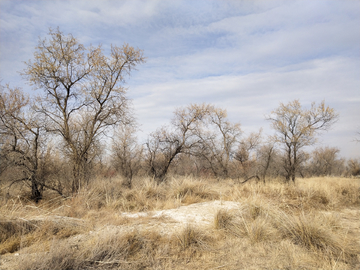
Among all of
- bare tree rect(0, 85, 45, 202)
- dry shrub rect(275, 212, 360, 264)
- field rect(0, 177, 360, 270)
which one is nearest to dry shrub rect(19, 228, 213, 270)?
field rect(0, 177, 360, 270)

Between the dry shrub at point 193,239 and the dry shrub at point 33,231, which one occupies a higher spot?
the dry shrub at point 33,231

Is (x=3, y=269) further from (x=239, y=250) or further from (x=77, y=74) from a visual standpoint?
(x=77, y=74)

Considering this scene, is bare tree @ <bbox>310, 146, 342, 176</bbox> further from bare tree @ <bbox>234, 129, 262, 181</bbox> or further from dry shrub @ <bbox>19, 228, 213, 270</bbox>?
dry shrub @ <bbox>19, 228, 213, 270</bbox>

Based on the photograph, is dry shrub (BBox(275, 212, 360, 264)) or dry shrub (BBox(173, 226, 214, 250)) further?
dry shrub (BBox(173, 226, 214, 250))

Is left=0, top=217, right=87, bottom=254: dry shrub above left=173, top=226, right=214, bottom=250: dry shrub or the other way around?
above

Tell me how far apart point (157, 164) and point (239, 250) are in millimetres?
15899

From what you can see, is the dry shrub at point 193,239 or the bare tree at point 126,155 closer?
the dry shrub at point 193,239

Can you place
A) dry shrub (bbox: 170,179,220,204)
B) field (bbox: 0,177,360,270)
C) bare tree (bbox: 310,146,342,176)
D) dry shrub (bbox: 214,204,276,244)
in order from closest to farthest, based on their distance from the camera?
field (bbox: 0,177,360,270) → dry shrub (bbox: 214,204,276,244) → dry shrub (bbox: 170,179,220,204) → bare tree (bbox: 310,146,342,176)

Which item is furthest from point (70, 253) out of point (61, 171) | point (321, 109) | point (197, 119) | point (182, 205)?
point (321, 109)

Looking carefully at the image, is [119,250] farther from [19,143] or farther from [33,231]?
[19,143]

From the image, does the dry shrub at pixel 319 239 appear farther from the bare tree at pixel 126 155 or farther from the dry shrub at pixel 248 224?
the bare tree at pixel 126 155

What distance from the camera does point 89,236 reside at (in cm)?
462

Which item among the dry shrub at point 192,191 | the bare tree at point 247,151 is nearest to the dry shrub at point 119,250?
the dry shrub at point 192,191

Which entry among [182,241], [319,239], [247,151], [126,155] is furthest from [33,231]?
[247,151]
